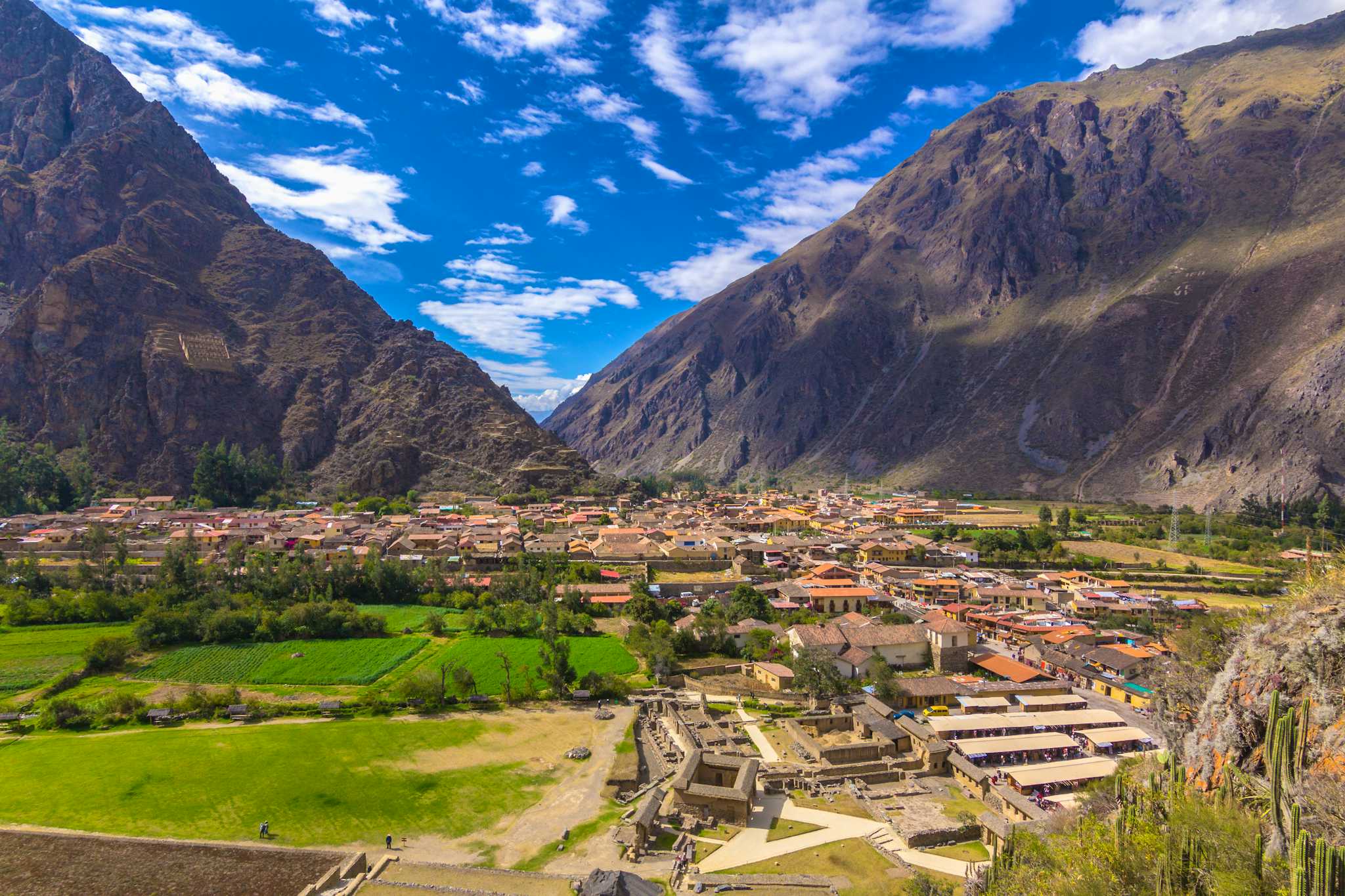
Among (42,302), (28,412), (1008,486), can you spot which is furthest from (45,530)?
(1008,486)

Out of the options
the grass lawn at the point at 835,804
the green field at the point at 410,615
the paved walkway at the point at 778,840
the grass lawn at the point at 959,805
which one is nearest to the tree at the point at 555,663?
the green field at the point at 410,615

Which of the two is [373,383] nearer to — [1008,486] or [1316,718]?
[1008,486]

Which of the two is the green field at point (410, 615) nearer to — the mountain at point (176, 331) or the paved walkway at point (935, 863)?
the paved walkway at point (935, 863)

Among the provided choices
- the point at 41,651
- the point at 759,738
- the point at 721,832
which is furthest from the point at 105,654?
the point at 721,832

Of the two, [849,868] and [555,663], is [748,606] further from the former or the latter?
[849,868]

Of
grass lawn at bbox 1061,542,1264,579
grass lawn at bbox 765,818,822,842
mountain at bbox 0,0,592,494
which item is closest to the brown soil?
grass lawn at bbox 765,818,822,842

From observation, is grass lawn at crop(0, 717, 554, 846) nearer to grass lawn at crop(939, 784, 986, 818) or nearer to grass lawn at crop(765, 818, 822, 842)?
grass lawn at crop(765, 818, 822, 842)
